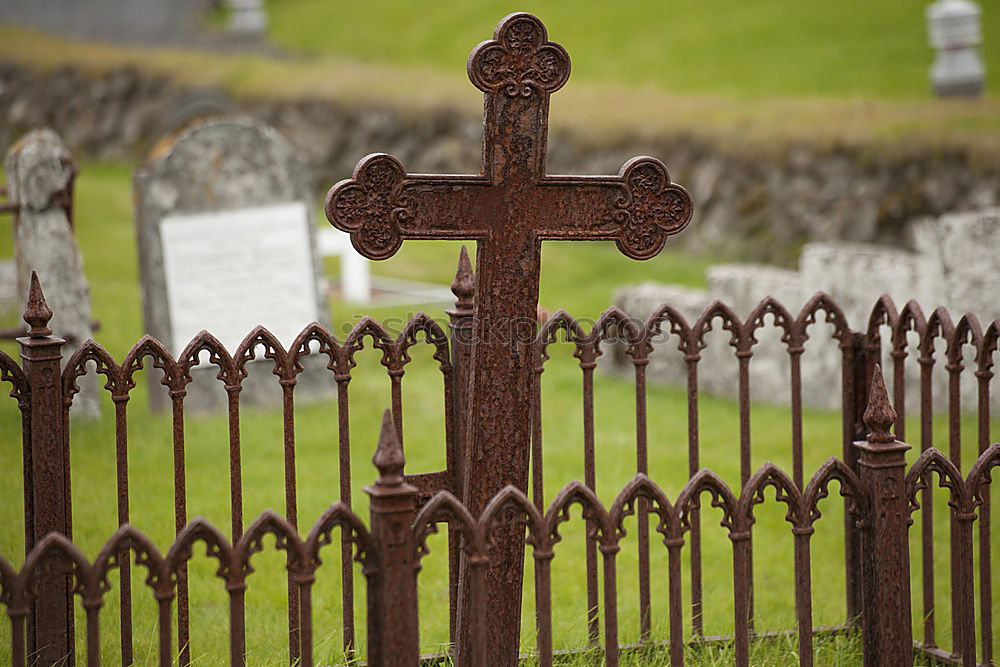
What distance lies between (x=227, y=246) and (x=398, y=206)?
5.43 metres

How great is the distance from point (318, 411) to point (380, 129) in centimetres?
1012

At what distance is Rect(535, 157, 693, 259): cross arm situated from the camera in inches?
135

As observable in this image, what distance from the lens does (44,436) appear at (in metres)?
3.72

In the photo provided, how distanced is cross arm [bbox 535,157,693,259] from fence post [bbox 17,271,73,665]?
165cm

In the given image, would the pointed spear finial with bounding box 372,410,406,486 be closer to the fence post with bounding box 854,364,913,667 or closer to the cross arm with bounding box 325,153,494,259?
the cross arm with bounding box 325,153,494,259

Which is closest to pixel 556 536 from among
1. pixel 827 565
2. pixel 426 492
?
pixel 426 492

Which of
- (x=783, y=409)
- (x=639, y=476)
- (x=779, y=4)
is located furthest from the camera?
(x=779, y=4)

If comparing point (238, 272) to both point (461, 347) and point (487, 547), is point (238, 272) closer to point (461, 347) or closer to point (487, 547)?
point (461, 347)

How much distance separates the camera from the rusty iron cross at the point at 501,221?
3254 mm

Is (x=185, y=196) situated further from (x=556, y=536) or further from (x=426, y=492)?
(x=556, y=536)

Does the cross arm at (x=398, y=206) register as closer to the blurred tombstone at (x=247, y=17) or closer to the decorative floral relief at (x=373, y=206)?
the decorative floral relief at (x=373, y=206)

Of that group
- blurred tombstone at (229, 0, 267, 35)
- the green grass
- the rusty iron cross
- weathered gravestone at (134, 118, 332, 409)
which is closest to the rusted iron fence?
the rusty iron cross

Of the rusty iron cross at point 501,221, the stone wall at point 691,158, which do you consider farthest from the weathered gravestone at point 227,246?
the rusty iron cross at point 501,221

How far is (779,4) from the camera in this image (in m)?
25.5
